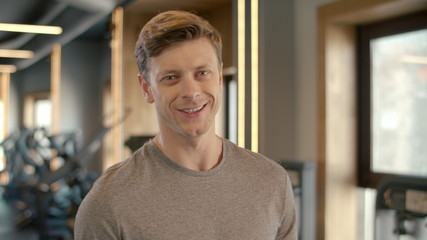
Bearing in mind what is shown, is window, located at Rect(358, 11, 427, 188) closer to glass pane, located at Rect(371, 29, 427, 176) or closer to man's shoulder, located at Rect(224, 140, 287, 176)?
glass pane, located at Rect(371, 29, 427, 176)

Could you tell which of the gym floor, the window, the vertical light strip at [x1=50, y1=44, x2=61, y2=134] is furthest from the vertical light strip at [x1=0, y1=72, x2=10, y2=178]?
the window

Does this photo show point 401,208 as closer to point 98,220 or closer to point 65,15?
point 98,220

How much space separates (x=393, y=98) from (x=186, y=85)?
1.88m

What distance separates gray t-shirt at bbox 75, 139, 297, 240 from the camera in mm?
955

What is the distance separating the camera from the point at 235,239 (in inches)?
39.2

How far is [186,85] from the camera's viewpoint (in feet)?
3.19

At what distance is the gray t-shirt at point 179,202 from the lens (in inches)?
37.6

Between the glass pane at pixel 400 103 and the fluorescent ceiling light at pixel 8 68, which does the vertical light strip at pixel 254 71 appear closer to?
the glass pane at pixel 400 103

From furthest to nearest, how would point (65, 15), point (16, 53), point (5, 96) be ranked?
point (5, 96), point (16, 53), point (65, 15)

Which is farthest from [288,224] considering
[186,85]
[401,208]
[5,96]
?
[5,96]

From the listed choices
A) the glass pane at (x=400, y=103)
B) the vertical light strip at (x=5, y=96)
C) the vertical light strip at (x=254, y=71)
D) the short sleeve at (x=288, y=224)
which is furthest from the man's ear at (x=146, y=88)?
the vertical light strip at (x=5, y=96)

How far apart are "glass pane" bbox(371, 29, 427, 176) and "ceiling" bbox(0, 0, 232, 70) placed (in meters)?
1.50

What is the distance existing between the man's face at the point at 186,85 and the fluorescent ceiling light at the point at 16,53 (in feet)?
25.4

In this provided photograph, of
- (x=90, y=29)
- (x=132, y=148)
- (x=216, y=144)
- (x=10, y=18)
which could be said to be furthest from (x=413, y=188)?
(x=10, y=18)
